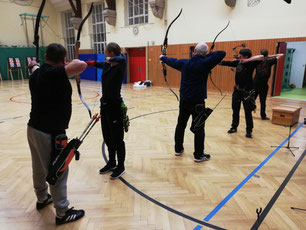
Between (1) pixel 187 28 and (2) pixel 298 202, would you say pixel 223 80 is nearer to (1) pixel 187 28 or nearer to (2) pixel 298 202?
(1) pixel 187 28

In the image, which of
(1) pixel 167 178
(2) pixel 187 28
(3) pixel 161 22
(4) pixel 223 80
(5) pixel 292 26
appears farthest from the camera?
(3) pixel 161 22

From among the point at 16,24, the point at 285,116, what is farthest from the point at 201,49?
the point at 16,24

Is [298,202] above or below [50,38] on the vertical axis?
below

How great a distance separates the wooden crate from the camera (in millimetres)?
4305

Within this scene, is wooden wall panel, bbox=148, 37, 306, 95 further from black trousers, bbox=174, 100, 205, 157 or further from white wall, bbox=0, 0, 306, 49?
black trousers, bbox=174, 100, 205, 157

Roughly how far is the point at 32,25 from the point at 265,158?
16204 mm

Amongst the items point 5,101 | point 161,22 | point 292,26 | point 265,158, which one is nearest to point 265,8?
point 292,26

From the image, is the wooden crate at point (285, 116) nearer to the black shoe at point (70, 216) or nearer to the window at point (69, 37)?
the black shoe at point (70, 216)

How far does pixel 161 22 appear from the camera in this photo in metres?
10.2

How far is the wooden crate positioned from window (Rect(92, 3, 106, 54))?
1106cm

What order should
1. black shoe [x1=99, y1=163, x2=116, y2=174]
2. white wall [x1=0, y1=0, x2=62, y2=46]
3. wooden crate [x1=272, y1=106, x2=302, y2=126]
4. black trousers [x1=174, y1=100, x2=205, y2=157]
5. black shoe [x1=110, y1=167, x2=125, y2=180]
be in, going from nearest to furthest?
1. black shoe [x1=110, y1=167, x2=125, y2=180]
2. black shoe [x1=99, y1=163, x2=116, y2=174]
3. black trousers [x1=174, y1=100, x2=205, y2=157]
4. wooden crate [x1=272, y1=106, x2=302, y2=126]
5. white wall [x1=0, y1=0, x2=62, y2=46]

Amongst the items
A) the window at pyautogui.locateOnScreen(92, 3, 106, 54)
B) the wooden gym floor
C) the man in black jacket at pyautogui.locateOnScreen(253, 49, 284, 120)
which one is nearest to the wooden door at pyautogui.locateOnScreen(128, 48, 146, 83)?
the window at pyautogui.locateOnScreen(92, 3, 106, 54)

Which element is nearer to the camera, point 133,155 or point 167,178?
point 167,178

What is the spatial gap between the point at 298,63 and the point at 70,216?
429 inches
